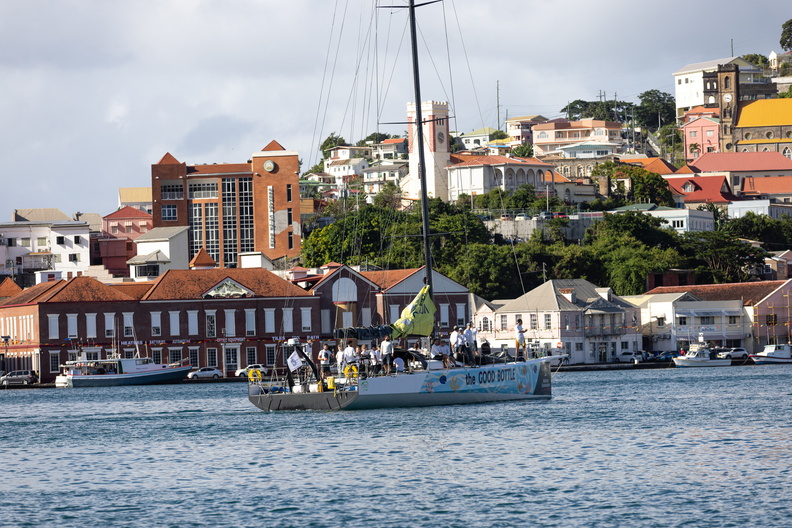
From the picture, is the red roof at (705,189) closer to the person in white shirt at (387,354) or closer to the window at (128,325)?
the window at (128,325)

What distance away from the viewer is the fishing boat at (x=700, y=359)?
92312 mm

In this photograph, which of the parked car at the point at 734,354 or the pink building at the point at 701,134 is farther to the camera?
the pink building at the point at 701,134

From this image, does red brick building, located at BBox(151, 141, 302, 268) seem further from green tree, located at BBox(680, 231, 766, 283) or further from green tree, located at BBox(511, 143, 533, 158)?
green tree, located at BBox(511, 143, 533, 158)

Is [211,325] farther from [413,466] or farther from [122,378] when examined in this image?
[413,466]

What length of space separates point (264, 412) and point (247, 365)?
129 feet

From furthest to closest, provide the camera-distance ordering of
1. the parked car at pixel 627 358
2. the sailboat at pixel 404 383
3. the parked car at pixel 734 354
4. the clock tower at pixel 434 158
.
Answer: the clock tower at pixel 434 158 → the parked car at pixel 734 354 → the parked car at pixel 627 358 → the sailboat at pixel 404 383

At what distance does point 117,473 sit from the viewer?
32.1 meters

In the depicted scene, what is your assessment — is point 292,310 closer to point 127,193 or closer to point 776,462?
point 776,462

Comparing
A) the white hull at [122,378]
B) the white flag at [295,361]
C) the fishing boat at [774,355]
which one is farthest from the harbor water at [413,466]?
the fishing boat at [774,355]

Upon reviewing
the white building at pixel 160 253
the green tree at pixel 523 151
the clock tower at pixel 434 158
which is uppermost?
the green tree at pixel 523 151

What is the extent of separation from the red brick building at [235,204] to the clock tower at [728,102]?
87.4m

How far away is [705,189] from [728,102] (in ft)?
121

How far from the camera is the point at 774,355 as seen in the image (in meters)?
96.1

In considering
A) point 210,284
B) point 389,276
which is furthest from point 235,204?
point 210,284
